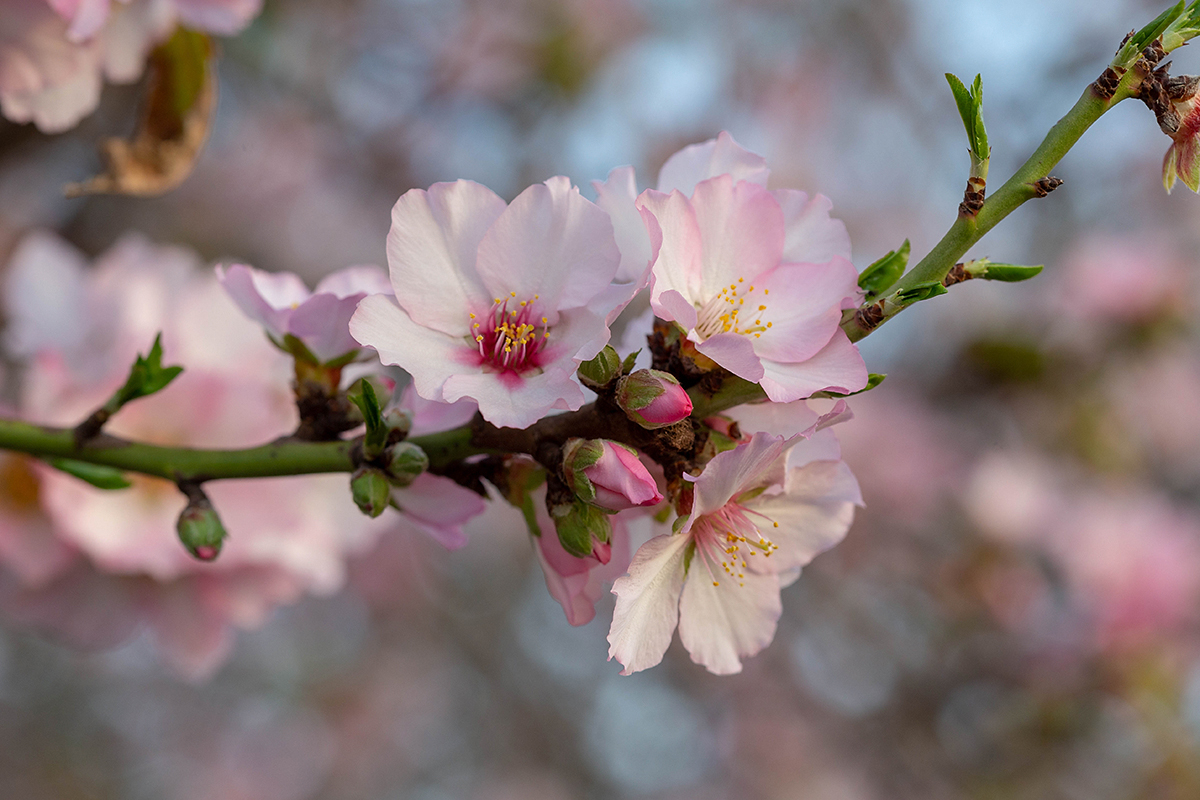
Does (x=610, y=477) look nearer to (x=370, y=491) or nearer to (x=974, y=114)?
(x=370, y=491)

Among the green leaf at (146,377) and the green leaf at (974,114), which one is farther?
the green leaf at (146,377)

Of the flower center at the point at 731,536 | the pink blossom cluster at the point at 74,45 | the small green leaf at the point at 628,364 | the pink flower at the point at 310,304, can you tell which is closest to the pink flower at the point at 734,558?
the flower center at the point at 731,536

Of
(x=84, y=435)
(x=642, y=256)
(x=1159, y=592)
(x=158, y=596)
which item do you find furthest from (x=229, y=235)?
(x=1159, y=592)

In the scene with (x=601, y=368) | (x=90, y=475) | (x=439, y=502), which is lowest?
(x=90, y=475)

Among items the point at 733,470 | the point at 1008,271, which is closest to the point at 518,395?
the point at 733,470

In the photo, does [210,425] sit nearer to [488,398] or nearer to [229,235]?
[488,398]

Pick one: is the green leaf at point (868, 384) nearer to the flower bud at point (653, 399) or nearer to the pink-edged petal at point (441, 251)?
the flower bud at point (653, 399)

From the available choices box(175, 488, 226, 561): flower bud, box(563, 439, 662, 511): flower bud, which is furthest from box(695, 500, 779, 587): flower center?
box(175, 488, 226, 561): flower bud

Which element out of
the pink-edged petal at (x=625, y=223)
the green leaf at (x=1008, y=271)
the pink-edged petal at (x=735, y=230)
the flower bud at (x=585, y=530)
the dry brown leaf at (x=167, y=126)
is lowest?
the dry brown leaf at (x=167, y=126)
